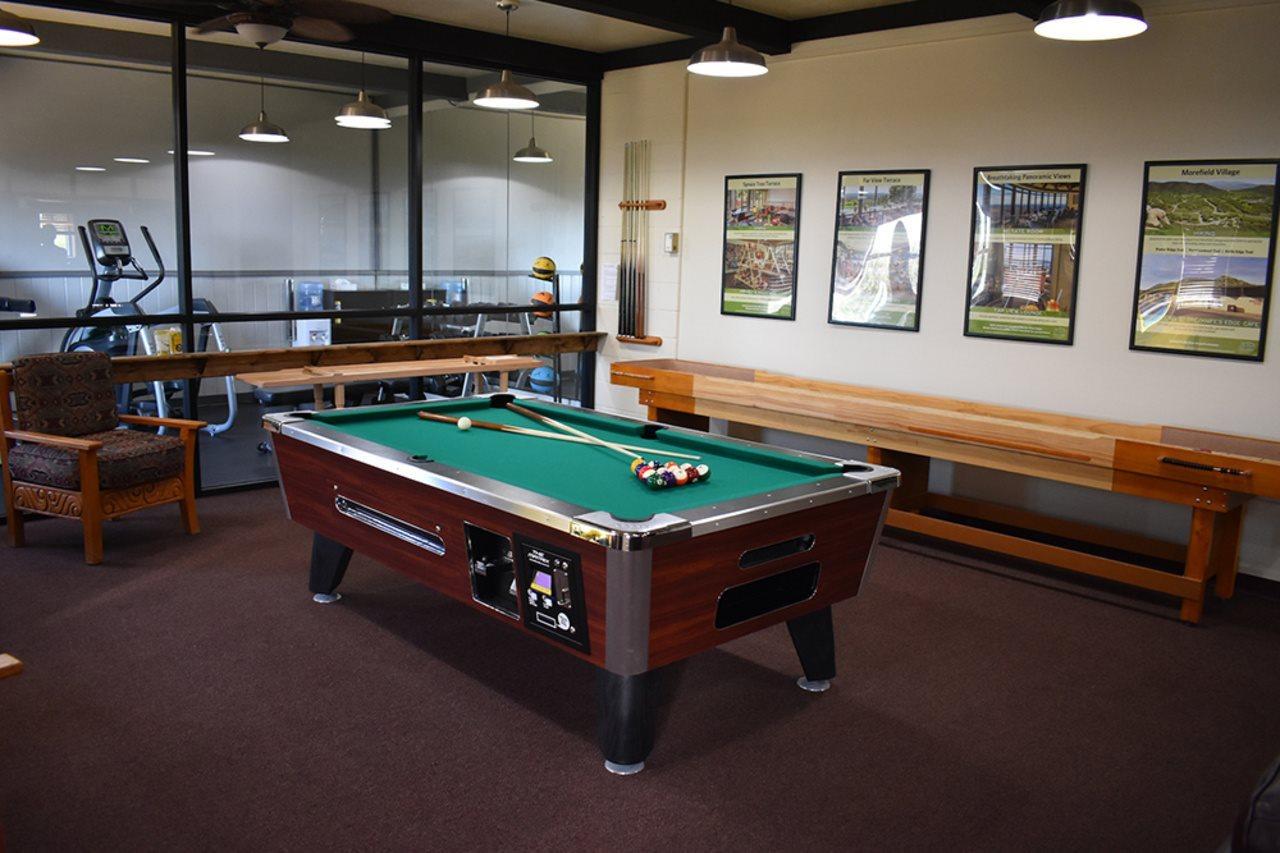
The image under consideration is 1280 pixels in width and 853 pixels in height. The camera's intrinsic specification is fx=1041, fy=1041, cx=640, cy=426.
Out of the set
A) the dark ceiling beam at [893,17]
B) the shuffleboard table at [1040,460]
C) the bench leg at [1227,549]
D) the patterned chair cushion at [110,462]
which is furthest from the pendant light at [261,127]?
the bench leg at [1227,549]

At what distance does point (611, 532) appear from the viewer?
256cm

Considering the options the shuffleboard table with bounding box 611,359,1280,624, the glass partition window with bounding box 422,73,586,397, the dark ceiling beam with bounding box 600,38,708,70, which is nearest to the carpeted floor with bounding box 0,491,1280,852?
the shuffleboard table with bounding box 611,359,1280,624

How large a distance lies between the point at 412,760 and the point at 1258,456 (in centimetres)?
360

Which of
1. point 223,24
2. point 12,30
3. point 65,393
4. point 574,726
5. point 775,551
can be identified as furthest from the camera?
point 65,393

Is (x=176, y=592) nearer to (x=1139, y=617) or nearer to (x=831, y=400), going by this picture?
(x=831, y=400)

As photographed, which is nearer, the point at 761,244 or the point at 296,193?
the point at 296,193

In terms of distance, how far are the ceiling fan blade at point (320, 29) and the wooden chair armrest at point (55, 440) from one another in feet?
6.62

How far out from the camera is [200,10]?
4762 millimetres

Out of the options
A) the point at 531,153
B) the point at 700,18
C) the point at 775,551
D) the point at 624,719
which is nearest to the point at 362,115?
the point at 531,153

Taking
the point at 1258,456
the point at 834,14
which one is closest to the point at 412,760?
the point at 1258,456

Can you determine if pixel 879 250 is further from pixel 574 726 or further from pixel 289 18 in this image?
pixel 574 726

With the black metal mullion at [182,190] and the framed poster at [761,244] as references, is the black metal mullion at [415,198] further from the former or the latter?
the framed poster at [761,244]

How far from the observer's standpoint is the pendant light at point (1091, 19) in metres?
3.51

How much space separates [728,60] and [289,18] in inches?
70.5
